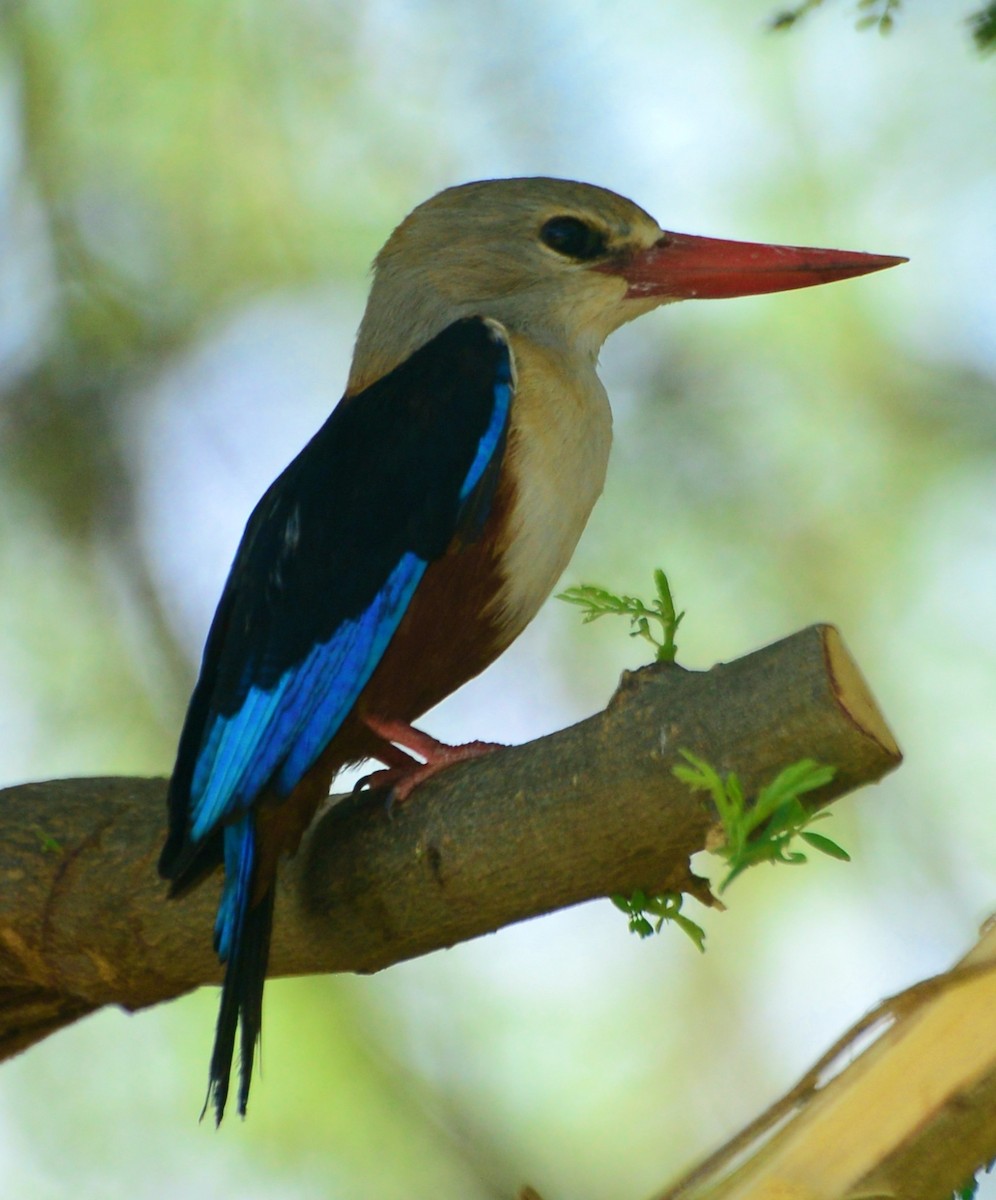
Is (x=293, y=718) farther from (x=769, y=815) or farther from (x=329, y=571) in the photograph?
(x=769, y=815)

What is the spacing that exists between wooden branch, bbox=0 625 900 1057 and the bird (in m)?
0.14

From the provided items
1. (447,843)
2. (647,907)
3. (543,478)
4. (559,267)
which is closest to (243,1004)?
(447,843)

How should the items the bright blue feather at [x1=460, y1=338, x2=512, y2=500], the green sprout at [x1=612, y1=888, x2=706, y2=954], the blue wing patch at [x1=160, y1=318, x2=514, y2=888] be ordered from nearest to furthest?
the green sprout at [x1=612, y1=888, x2=706, y2=954]
the blue wing patch at [x1=160, y1=318, x2=514, y2=888]
the bright blue feather at [x1=460, y1=338, x2=512, y2=500]

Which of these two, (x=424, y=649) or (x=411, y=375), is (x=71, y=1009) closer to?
(x=424, y=649)

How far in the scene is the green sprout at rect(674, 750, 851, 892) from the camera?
67.2 inches

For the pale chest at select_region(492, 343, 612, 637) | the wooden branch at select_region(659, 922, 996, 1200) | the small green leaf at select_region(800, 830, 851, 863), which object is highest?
the pale chest at select_region(492, 343, 612, 637)

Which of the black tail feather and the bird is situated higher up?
the bird

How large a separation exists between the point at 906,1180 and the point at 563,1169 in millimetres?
2977

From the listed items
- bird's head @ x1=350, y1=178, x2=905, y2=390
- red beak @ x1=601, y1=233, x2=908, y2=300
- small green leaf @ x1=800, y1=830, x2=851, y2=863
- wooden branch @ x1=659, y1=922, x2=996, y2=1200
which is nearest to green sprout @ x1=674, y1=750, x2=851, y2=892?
small green leaf @ x1=800, y1=830, x2=851, y2=863

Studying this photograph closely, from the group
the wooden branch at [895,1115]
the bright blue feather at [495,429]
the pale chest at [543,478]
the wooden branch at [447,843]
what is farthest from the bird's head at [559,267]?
the wooden branch at [895,1115]

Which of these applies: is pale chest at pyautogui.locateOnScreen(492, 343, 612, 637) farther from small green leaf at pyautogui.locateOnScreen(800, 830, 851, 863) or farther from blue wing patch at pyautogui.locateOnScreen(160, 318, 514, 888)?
small green leaf at pyautogui.locateOnScreen(800, 830, 851, 863)

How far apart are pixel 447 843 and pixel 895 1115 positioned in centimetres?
99

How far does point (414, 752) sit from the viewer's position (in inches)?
100

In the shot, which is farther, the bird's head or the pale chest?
the bird's head
